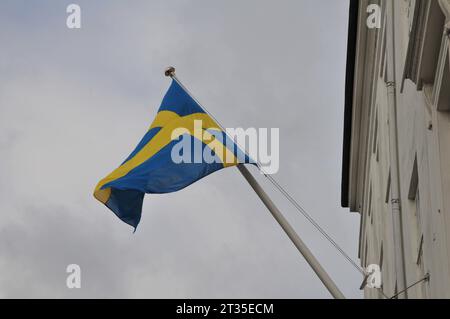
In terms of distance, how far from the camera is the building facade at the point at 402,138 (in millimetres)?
13945

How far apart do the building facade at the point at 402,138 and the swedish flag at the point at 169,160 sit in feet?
8.82

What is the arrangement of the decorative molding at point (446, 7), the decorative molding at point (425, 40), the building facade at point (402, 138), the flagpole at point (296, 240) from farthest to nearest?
the building facade at point (402, 138) → the decorative molding at point (425, 40) → the flagpole at point (296, 240) → the decorative molding at point (446, 7)

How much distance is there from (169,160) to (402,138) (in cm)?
572

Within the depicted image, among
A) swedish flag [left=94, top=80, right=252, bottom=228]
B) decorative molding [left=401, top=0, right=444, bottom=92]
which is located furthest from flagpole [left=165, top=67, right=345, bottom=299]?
decorative molding [left=401, top=0, right=444, bottom=92]

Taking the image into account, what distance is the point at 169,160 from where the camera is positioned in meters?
14.9

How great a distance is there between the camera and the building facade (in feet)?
45.8

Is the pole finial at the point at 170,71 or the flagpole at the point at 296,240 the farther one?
the pole finial at the point at 170,71

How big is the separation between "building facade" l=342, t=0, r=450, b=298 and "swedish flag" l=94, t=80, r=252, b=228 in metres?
2.69

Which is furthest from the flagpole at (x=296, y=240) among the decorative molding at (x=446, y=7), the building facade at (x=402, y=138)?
the decorative molding at (x=446, y=7)

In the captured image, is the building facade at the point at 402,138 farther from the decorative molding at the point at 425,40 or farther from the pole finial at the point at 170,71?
the pole finial at the point at 170,71

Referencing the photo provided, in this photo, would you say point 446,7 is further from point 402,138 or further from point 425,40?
point 402,138

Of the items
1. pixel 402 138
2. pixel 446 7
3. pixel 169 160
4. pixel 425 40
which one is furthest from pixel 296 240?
pixel 402 138

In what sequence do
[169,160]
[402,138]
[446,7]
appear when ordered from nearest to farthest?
[446,7], [169,160], [402,138]
